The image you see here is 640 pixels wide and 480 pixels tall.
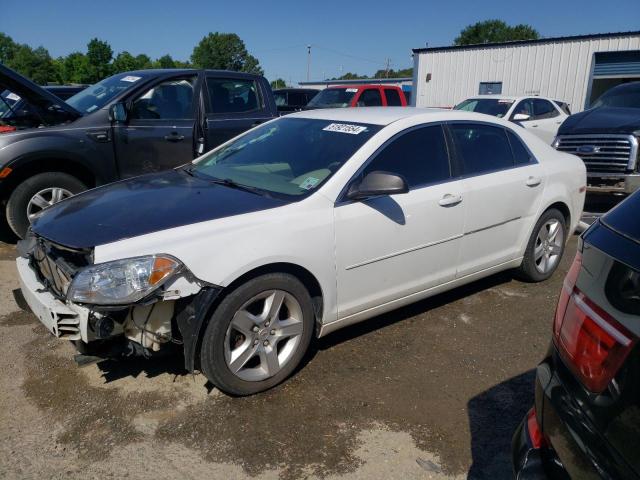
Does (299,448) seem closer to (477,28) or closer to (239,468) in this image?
(239,468)

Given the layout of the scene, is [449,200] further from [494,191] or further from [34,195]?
[34,195]

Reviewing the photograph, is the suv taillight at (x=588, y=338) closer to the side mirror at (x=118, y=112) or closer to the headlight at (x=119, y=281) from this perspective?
the headlight at (x=119, y=281)

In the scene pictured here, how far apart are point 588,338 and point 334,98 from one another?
489 inches

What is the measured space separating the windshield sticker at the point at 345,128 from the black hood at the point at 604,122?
5.53 m

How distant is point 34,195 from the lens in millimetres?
5359

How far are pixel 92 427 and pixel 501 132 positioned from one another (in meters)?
3.65

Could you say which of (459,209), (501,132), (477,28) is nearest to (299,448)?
(459,209)

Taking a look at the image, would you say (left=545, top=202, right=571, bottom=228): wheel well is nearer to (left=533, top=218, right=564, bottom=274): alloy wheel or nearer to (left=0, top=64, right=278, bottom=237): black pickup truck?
(left=533, top=218, right=564, bottom=274): alloy wheel

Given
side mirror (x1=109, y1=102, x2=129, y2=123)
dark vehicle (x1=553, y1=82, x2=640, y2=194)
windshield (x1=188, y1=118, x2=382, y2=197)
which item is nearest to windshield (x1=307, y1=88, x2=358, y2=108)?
dark vehicle (x1=553, y1=82, x2=640, y2=194)

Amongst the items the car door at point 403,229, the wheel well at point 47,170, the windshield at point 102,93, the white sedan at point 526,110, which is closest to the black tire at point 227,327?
the car door at point 403,229

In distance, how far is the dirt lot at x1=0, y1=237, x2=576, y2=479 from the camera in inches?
99.5

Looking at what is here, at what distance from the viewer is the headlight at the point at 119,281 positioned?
260 cm

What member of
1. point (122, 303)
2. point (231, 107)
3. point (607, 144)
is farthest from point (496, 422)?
point (607, 144)

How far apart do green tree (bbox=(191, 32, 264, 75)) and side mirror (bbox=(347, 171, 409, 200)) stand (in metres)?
104
